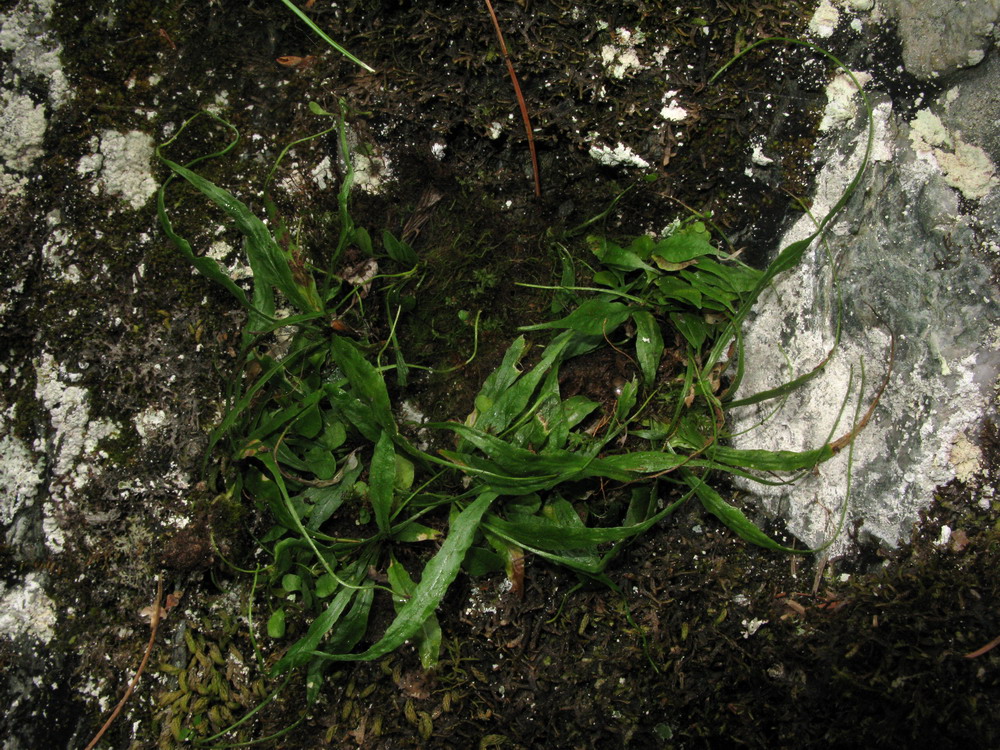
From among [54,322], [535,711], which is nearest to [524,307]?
[535,711]

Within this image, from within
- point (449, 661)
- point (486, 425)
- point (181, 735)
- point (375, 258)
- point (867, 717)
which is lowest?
point (181, 735)

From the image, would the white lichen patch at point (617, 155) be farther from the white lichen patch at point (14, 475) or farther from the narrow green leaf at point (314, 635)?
the white lichen patch at point (14, 475)

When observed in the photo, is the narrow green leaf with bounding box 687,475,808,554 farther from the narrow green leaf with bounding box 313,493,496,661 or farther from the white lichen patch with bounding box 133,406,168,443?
the white lichen patch with bounding box 133,406,168,443

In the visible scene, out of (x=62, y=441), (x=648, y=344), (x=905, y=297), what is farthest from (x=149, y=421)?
(x=905, y=297)

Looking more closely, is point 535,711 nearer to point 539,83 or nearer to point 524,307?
point 524,307

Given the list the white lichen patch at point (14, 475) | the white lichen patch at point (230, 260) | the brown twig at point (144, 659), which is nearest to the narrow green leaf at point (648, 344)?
the white lichen patch at point (230, 260)

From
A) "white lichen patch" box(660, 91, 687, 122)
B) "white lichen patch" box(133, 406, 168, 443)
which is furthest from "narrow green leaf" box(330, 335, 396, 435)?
"white lichen patch" box(660, 91, 687, 122)

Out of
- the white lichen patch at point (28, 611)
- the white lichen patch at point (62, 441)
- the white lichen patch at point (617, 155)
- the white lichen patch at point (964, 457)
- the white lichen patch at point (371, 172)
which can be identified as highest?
the white lichen patch at point (617, 155)
